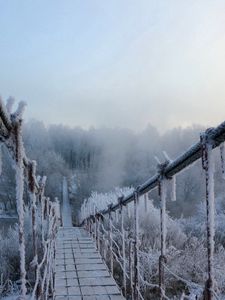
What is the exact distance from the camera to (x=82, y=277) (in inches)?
255

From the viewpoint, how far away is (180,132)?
60.3 m

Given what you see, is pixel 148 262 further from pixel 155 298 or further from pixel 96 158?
pixel 96 158

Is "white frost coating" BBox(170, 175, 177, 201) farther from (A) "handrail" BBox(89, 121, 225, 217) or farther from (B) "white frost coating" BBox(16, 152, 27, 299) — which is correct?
(B) "white frost coating" BBox(16, 152, 27, 299)

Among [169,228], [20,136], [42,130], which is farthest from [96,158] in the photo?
[20,136]

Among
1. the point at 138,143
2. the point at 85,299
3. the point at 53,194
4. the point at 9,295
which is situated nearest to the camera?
the point at 85,299

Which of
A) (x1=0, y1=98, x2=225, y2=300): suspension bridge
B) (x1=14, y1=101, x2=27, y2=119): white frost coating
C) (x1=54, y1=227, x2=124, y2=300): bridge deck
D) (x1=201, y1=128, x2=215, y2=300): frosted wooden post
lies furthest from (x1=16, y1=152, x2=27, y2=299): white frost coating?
(x1=54, y1=227, x2=124, y2=300): bridge deck

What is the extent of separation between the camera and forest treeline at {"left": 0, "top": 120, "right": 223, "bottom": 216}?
41.7 metres

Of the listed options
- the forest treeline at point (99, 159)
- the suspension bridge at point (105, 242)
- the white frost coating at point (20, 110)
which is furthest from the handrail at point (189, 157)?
the forest treeline at point (99, 159)

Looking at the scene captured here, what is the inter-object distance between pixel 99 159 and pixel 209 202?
6439 cm

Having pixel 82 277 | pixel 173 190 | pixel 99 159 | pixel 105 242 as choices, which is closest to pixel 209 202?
pixel 173 190

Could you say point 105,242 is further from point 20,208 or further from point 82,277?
point 20,208

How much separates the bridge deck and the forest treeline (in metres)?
27.3

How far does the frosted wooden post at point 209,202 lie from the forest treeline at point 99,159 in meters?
33.6

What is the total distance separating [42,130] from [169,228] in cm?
6233
